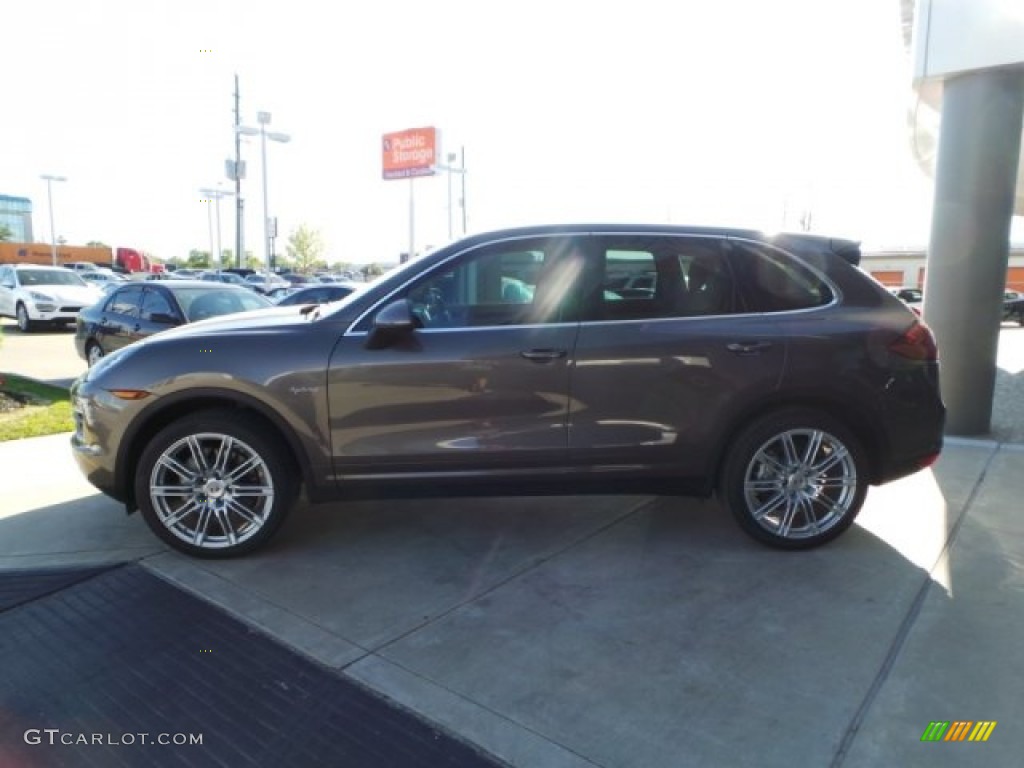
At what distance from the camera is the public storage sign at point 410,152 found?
44781 mm

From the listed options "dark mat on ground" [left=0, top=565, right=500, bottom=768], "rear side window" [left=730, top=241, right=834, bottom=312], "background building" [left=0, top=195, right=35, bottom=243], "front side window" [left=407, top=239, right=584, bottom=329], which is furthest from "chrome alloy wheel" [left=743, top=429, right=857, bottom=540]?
"background building" [left=0, top=195, right=35, bottom=243]

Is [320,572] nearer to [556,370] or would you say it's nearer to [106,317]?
[556,370]

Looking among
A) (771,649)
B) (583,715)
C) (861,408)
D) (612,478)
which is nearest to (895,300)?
(861,408)

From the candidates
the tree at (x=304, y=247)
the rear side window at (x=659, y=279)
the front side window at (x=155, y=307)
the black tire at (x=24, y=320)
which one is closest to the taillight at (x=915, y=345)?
the rear side window at (x=659, y=279)

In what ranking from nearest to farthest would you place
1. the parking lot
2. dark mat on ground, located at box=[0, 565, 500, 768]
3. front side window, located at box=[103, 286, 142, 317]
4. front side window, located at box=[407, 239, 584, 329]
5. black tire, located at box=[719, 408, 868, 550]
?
dark mat on ground, located at box=[0, 565, 500, 768], the parking lot, front side window, located at box=[407, 239, 584, 329], black tire, located at box=[719, 408, 868, 550], front side window, located at box=[103, 286, 142, 317]

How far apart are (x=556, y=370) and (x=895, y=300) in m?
1.97

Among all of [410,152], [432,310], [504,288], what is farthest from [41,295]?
[410,152]

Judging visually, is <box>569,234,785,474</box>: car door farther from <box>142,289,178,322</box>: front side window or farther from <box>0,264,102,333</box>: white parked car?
<box>0,264,102,333</box>: white parked car

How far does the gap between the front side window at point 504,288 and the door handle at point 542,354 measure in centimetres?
16

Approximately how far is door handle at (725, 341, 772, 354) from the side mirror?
1.67 m

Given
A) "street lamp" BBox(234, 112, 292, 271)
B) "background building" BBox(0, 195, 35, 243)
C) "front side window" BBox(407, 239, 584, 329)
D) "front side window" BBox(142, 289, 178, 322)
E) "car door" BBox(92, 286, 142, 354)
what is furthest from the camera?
"background building" BBox(0, 195, 35, 243)

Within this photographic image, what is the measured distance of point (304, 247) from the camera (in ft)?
259

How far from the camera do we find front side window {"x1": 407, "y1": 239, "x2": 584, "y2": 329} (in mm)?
3744

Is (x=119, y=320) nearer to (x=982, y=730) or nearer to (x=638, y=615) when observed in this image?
(x=638, y=615)
